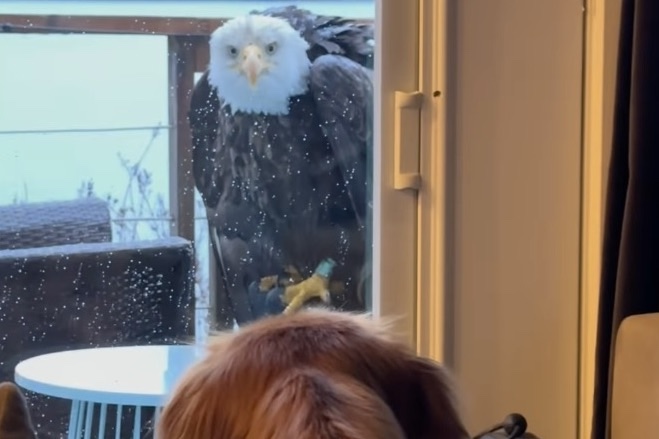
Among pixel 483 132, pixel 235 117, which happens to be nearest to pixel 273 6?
pixel 235 117

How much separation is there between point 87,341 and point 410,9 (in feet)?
2.82

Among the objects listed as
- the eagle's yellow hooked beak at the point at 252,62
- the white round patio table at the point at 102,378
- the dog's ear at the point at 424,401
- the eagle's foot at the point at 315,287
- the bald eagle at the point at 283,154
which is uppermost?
the eagle's yellow hooked beak at the point at 252,62

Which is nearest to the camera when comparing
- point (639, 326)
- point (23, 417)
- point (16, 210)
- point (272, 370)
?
point (272, 370)

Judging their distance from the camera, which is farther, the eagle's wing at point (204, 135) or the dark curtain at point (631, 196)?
the eagle's wing at point (204, 135)

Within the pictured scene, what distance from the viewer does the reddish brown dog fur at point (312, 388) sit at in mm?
793

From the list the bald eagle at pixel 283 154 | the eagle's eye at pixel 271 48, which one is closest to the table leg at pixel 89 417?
the bald eagle at pixel 283 154

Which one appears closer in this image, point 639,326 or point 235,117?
point 639,326

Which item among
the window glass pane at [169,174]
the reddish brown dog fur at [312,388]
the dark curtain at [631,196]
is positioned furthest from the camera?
the window glass pane at [169,174]

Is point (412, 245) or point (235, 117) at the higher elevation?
point (235, 117)

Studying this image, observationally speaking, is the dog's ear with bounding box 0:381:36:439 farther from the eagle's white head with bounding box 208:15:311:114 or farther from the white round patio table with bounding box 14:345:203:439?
the eagle's white head with bounding box 208:15:311:114

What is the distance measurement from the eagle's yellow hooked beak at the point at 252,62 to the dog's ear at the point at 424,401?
1.06 metres

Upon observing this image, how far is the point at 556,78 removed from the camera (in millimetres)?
1993

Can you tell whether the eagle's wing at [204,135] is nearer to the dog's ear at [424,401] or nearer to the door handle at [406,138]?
the door handle at [406,138]

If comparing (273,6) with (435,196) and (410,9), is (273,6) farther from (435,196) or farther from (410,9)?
(435,196)
